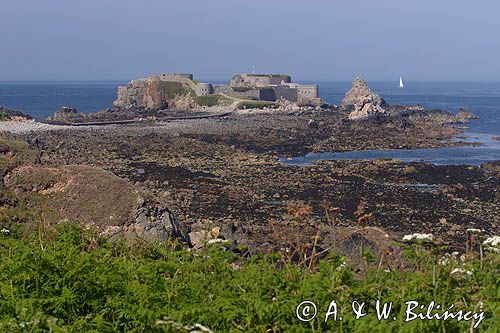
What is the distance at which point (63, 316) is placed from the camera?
4.51 m

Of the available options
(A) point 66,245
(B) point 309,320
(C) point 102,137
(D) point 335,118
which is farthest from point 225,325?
(D) point 335,118

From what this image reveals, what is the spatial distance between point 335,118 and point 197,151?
29206mm

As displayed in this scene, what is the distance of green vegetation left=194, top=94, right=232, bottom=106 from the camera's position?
79250mm

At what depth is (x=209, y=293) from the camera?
16.1 feet

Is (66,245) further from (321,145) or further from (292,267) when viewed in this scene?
(321,145)

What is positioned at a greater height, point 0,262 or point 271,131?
point 0,262

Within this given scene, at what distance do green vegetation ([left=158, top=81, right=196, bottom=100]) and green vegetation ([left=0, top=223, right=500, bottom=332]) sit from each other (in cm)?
7712

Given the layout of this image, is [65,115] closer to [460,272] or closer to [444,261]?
[444,261]

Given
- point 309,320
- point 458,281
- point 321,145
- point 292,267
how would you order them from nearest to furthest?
point 309,320 < point 458,281 < point 292,267 < point 321,145

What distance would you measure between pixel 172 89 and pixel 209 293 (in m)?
79.5

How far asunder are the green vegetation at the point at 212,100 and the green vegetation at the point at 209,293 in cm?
7399

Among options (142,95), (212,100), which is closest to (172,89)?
(142,95)

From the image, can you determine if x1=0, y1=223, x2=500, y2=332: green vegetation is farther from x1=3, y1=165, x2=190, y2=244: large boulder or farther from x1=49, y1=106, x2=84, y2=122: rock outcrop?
x1=49, y1=106, x2=84, y2=122: rock outcrop

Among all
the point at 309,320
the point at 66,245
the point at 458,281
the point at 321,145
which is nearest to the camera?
the point at 309,320
